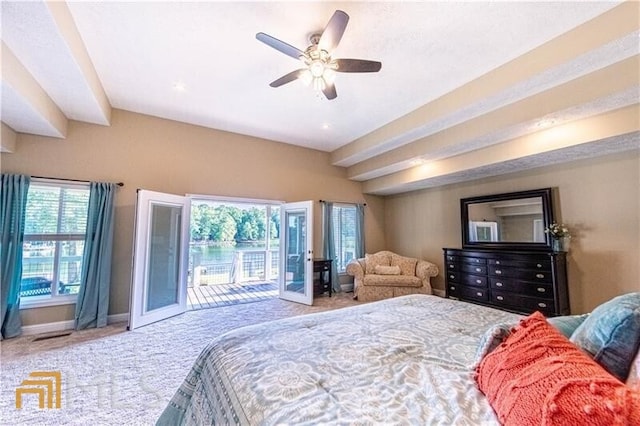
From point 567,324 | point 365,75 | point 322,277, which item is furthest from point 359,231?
point 567,324

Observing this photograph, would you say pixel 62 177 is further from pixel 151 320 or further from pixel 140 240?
pixel 151 320

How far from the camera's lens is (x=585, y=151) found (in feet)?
11.0

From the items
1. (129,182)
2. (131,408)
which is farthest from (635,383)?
(129,182)

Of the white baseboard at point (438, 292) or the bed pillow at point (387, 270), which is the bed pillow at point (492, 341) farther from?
the white baseboard at point (438, 292)

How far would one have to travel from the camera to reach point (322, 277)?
544cm

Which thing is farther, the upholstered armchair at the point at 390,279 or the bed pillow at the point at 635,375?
the upholstered armchair at the point at 390,279

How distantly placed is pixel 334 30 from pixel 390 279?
417 cm

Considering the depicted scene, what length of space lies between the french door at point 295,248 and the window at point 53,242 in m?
3.05

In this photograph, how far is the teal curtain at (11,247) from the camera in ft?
10.5

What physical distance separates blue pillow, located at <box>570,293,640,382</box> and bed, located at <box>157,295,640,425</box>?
311 millimetres

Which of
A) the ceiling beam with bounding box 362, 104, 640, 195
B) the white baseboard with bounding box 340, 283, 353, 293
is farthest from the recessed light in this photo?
the white baseboard with bounding box 340, 283, 353, 293

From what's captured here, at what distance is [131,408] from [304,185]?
4.33 meters

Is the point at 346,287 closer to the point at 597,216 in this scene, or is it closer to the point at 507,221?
the point at 507,221

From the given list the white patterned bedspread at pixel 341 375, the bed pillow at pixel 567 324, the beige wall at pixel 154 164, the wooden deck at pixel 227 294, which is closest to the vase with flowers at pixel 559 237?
the white patterned bedspread at pixel 341 375
